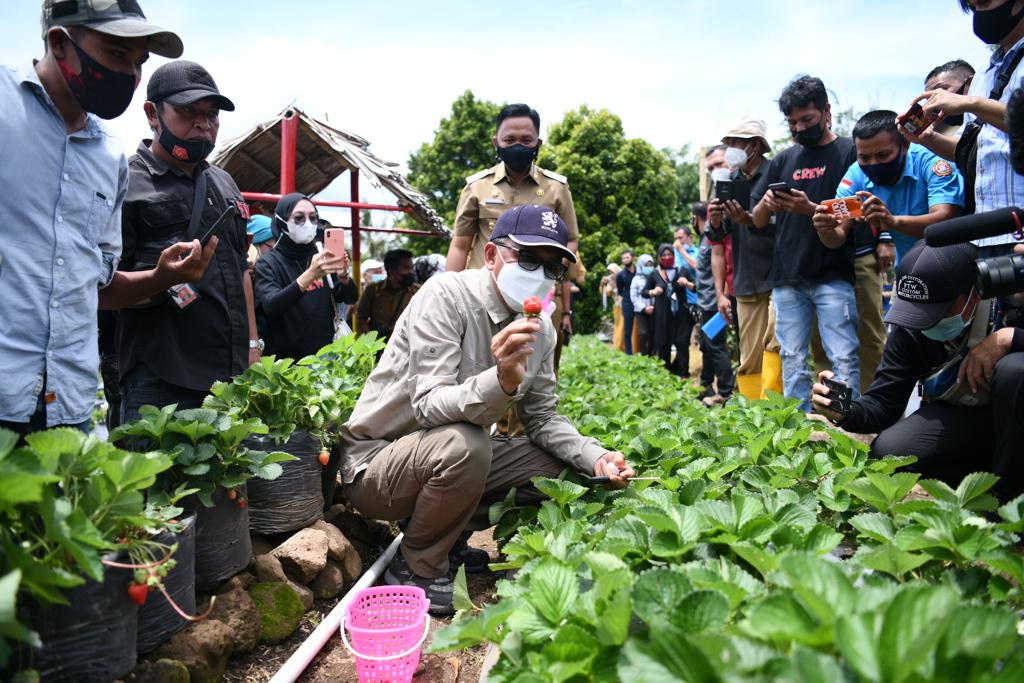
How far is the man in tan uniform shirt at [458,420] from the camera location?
308 cm

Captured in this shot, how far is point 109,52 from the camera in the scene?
101 inches

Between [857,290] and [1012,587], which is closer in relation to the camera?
[1012,587]

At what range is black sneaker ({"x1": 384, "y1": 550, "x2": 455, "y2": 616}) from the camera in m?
3.20

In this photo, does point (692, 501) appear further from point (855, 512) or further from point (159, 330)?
point (159, 330)

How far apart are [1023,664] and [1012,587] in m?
0.71

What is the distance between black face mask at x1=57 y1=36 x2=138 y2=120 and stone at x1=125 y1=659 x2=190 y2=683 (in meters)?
1.85

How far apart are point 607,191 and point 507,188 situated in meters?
21.1

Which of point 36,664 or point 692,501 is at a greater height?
point 692,501

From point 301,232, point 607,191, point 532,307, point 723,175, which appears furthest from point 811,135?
point 607,191

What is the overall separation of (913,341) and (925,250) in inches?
21.4

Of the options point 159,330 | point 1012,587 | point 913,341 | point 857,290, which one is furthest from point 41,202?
point 857,290

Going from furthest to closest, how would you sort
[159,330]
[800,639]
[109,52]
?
1. [159,330]
2. [109,52]
3. [800,639]

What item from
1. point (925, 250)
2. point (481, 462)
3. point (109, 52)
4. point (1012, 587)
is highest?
point (109, 52)

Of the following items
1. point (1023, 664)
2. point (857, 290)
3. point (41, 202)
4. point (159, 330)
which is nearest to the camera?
point (1023, 664)
